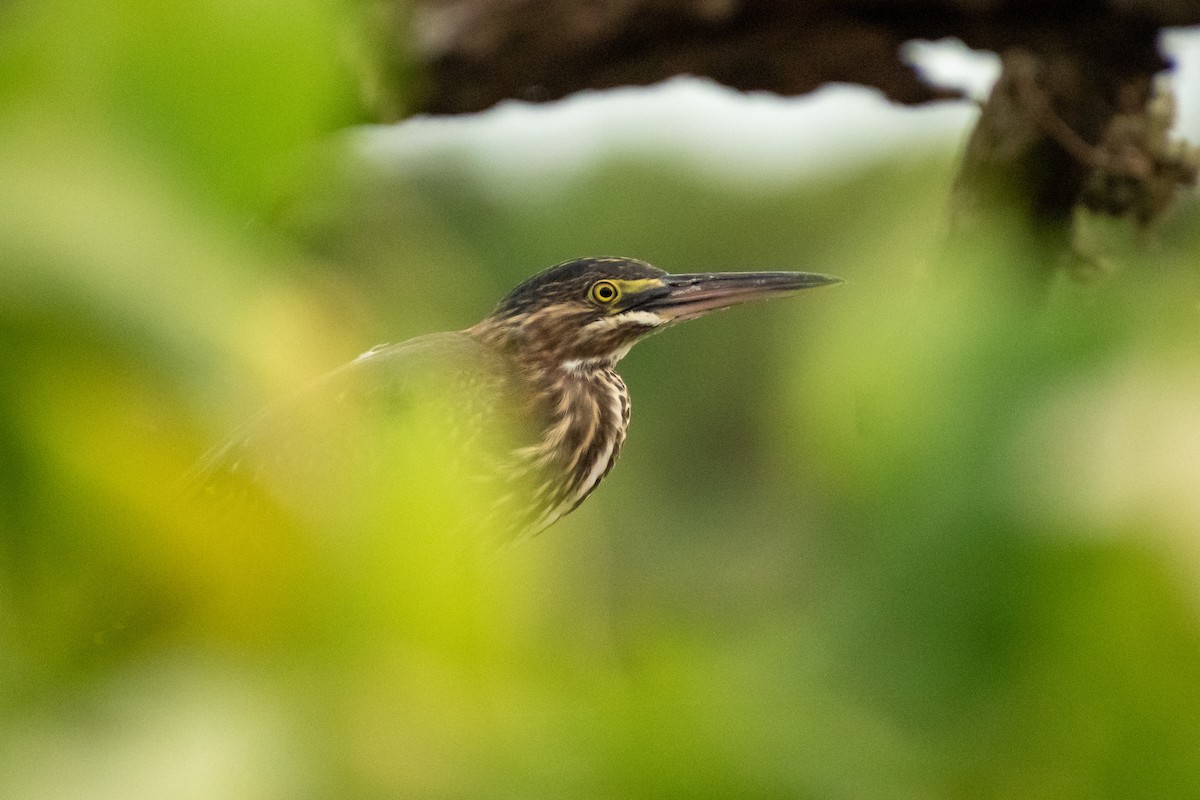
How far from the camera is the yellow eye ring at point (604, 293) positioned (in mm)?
2088

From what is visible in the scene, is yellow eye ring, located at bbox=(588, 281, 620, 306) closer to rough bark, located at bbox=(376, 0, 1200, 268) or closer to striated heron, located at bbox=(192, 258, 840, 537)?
striated heron, located at bbox=(192, 258, 840, 537)

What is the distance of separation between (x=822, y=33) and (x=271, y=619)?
180 centimetres

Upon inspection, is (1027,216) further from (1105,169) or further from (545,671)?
(545,671)

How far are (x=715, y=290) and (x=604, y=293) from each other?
7.6 inches

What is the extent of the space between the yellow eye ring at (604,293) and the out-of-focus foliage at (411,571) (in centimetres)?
144

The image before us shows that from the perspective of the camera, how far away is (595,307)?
2.12 meters

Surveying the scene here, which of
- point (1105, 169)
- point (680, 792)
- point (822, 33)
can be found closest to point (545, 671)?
point (680, 792)

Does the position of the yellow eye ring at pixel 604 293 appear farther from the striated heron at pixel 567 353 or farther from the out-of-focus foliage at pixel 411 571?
the out-of-focus foliage at pixel 411 571

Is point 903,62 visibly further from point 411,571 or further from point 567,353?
point 411,571

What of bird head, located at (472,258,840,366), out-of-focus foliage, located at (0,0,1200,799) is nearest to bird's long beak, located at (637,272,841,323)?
bird head, located at (472,258,840,366)

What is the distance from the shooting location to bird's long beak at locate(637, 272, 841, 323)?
6.25ft

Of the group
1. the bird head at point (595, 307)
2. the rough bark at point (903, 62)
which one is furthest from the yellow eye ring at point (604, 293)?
the rough bark at point (903, 62)

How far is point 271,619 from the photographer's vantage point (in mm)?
567

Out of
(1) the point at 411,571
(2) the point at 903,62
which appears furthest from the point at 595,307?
(1) the point at 411,571
